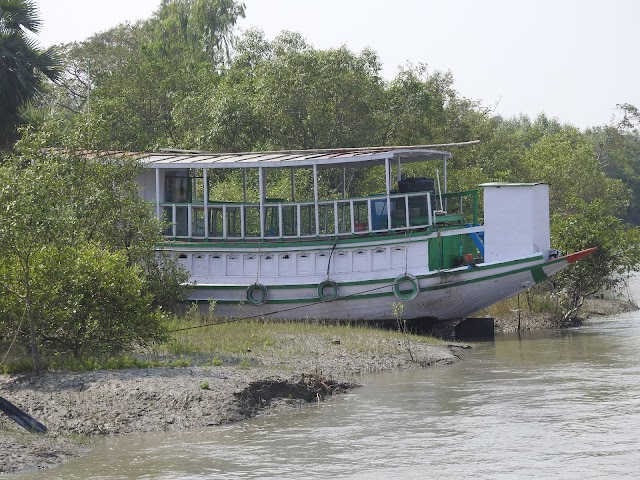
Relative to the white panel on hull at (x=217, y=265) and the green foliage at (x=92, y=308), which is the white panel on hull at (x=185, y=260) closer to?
the white panel on hull at (x=217, y=265)

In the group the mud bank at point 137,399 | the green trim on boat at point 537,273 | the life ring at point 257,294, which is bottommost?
the mud bank at point 137,399

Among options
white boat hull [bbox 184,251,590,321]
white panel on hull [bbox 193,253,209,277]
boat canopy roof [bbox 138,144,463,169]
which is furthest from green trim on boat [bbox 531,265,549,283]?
white panel on hull [bbox 193,253,209,277]

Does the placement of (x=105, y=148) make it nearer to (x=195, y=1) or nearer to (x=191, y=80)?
(x=191, y=80)

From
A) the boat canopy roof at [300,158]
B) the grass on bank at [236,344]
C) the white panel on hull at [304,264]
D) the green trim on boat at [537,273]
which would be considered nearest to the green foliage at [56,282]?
the grass on bank at [236,344]

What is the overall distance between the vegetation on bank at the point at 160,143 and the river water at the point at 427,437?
355cm

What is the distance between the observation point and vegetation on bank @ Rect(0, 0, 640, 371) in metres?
18.2

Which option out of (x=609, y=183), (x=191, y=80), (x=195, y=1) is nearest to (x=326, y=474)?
(x=191, y=80)

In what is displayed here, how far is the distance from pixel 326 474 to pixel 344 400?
186 inches

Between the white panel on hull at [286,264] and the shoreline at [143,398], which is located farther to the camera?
the white panel on hull at [286,264]

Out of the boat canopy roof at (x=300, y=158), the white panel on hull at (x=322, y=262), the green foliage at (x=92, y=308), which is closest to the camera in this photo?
the green foliage at (x=92, y=308)

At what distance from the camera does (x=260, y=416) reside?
1678cm

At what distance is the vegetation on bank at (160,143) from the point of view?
18.2 metres

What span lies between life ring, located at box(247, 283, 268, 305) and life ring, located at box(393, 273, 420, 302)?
3050 millimetres

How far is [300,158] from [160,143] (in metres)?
18.8
